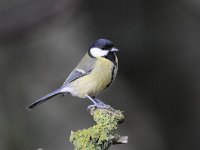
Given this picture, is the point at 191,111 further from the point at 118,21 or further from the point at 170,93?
the point at 118,21

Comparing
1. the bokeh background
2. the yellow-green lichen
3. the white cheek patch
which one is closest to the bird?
the white cheek patch

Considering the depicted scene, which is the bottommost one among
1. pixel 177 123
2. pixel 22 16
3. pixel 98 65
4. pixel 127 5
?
pixel 177 123

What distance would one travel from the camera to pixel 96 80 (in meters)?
3.21

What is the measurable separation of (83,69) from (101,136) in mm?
1041

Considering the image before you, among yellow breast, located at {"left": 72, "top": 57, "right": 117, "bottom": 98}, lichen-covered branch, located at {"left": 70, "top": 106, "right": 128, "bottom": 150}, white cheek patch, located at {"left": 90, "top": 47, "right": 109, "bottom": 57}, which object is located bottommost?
lichen-covered branch, located at {"left": 70, "top": 106, "right": 128, "bottom": 150}

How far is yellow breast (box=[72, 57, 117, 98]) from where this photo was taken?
126 inches

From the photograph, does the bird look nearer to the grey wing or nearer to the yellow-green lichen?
the grey wing

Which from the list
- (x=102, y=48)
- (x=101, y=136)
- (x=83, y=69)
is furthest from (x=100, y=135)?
(x=83, y=69)

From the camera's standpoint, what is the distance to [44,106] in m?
5.03

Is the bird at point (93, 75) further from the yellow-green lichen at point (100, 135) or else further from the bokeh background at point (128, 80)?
the bokeh background at point (128, 80)

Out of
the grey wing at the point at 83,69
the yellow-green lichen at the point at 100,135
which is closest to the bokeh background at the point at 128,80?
the grey wing at the point at 83,69

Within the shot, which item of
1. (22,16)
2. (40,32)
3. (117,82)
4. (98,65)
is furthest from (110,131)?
(117,82)

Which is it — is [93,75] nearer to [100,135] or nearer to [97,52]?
[97,52]

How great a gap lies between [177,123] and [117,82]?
62 cm
